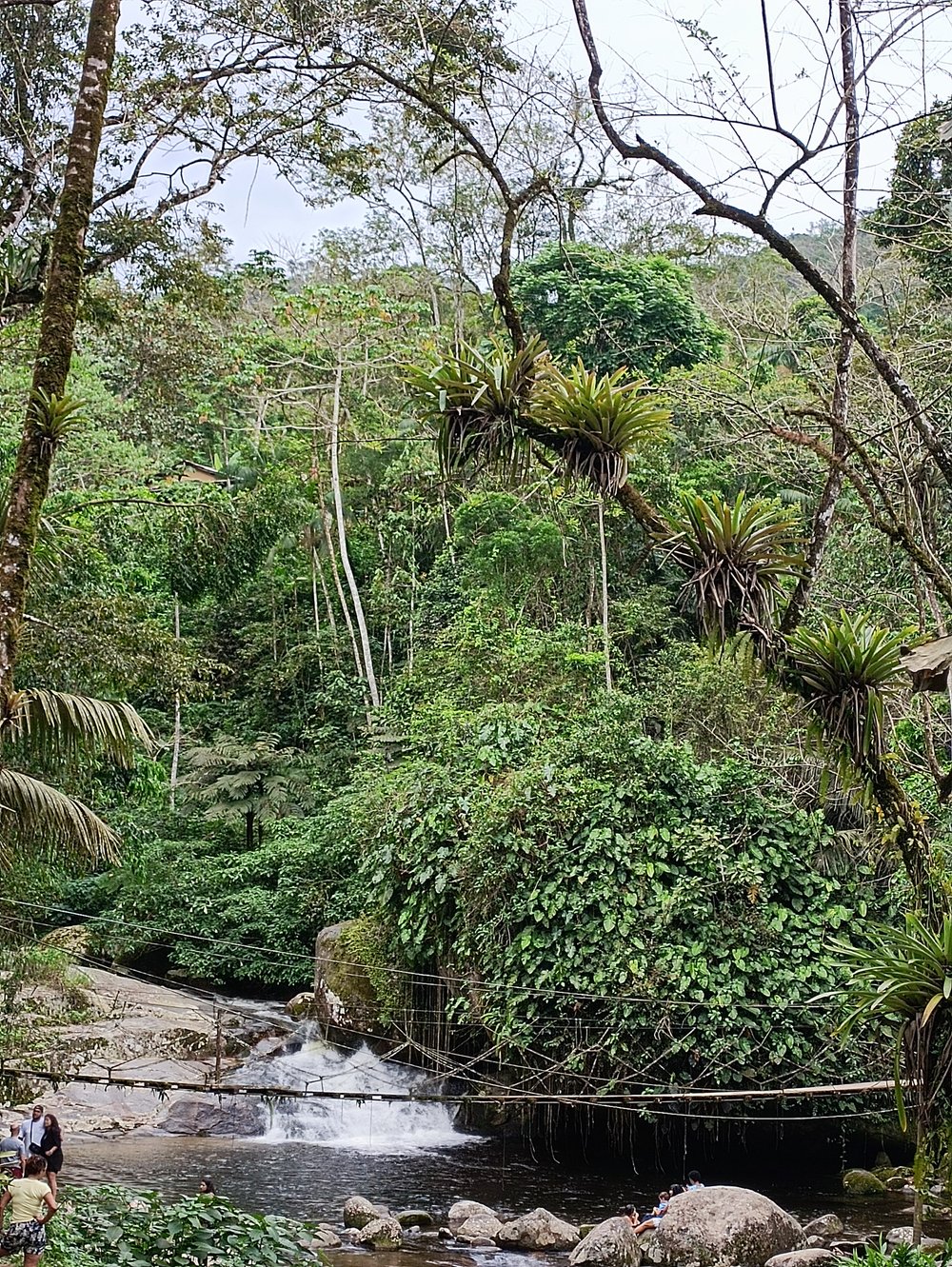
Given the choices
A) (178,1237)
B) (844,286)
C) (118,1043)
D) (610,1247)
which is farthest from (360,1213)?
(844,286)

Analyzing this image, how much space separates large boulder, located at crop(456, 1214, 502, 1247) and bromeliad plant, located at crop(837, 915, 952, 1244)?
5.07 meters

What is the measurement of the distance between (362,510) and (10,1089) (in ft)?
40.5

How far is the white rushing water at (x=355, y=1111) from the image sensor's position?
1084 cm

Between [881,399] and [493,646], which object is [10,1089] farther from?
[881,399]

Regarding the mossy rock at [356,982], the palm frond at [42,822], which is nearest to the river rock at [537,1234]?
the mossy rock at [356,982]

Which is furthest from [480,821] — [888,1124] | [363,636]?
[363,636]

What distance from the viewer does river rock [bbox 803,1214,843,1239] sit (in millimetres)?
7871

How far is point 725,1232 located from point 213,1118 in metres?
5.45

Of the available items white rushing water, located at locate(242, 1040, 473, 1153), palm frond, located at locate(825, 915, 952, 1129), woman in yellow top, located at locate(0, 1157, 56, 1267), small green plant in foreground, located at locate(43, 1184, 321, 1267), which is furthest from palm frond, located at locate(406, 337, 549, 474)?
white rushing water, located at locate(242, 1040, 473, 1153)

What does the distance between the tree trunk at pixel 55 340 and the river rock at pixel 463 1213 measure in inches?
236

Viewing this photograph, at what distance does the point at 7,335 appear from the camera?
9.70m

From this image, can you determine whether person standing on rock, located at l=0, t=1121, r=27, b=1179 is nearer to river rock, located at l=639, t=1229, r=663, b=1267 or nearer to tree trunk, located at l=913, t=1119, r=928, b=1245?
river rock, located at l=639, t=1229, r=663, b=1267

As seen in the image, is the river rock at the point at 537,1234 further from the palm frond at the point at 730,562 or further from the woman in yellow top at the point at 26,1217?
the palm frond at the point at 730,562

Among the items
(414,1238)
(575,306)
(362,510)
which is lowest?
(414,1238)
